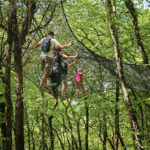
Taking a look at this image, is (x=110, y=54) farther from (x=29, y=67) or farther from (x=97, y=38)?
(x=29, y=67)

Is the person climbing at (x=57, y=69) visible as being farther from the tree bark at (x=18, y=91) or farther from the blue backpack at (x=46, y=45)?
the tree bark at (x=18, y=91)

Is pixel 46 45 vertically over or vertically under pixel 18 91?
over

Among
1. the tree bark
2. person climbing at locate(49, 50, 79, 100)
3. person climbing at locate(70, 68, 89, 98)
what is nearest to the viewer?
person climbing at locate(49, 50, 79, 100)

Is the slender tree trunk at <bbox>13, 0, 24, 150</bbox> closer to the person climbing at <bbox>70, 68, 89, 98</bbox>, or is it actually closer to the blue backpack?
the blue backpack

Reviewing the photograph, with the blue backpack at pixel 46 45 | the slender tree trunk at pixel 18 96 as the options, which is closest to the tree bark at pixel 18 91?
the slender tree trunk at pixel 18 96

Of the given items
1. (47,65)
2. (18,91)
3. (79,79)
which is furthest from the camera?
(79,79)

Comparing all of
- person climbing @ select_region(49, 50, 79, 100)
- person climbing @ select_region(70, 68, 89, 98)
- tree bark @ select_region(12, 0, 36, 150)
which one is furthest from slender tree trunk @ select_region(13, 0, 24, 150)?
person climbing @ select_region(70, 68, 89, 98)

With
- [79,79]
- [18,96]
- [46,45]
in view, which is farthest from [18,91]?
[79,79]

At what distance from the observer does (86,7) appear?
898 cm

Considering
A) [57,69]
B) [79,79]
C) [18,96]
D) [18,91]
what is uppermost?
[57,69]

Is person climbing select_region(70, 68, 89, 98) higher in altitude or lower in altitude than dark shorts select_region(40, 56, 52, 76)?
lower

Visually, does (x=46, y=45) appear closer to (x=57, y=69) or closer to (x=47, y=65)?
(x=47, y=65)

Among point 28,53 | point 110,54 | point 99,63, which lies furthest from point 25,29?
point 110,54

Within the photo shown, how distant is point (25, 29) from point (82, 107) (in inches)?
232
